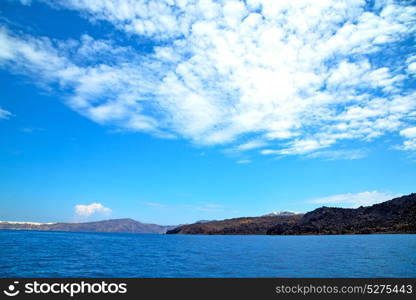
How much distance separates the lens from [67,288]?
2511 centimetres

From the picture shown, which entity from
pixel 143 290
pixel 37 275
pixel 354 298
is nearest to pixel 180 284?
pixel 143 290

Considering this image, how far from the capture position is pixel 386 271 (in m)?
39.7

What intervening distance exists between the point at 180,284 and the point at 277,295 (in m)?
11.4

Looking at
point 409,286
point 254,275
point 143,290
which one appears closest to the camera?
point 409,286

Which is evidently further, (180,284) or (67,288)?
(180,284)

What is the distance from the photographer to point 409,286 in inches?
1070

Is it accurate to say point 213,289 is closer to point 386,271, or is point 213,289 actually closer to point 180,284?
point 180,284

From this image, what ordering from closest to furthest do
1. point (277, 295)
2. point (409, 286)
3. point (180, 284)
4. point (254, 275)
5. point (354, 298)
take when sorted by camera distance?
point (354, 298) < point (277, 295) < point (409, 286) < point (180, 284) < point (254, 275)

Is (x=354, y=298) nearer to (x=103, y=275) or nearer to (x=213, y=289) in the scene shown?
(x=213, y=289)

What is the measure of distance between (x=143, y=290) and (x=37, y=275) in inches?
775

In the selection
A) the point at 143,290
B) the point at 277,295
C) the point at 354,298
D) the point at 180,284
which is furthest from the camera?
the point at 180,284

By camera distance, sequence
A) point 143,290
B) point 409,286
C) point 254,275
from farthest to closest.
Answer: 1. point 254,275
2. point 143,290
3. point 409,286

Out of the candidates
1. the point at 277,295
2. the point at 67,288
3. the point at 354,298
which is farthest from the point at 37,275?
the point at 354,298

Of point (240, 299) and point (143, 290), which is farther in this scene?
point (143, 290)
